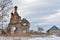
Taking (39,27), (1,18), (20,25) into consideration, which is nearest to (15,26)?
(20,25)

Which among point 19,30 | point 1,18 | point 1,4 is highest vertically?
point 1,4

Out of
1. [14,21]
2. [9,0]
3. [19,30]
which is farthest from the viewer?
[14,21]

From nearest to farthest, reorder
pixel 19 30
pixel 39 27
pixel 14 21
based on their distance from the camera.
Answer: pixel 19 30 → pixel 14 21 → pixel 39 27

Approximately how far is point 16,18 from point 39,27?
869 centimetres

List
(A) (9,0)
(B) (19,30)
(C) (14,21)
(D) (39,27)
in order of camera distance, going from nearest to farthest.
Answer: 1. (A) (9,0)
2. (B) (19,30)
3. (C) (14,21)
4. (D) (39,27)

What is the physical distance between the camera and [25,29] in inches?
1948

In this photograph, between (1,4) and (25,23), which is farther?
(25,23)

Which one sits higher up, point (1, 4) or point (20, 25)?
point (1, 4)

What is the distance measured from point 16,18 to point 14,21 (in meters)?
1.36

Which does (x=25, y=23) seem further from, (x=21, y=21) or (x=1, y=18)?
(x=1, y=18)

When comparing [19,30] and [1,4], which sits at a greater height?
[1,4]

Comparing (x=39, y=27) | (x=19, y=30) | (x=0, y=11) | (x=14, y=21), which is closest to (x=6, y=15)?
(x=0, y=11)

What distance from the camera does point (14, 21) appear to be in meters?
52.3

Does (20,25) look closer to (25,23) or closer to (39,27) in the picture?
(25,23)
